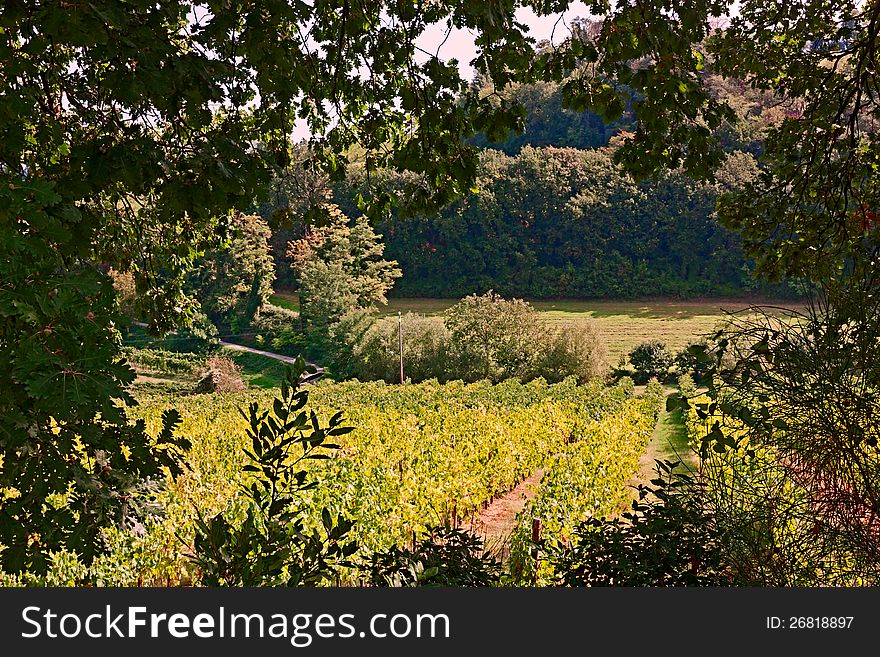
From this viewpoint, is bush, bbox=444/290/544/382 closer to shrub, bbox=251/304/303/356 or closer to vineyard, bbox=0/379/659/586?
shrub, bbox=251/304/303/356

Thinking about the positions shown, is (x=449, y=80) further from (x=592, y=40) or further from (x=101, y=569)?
(x=101, y=569)

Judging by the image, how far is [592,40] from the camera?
165 inches

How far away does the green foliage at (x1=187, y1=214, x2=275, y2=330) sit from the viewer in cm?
5150

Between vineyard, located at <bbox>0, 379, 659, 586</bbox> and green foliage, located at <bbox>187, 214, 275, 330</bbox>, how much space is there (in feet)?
99.9

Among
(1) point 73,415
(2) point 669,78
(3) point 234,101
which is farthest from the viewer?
(3) point 234,101

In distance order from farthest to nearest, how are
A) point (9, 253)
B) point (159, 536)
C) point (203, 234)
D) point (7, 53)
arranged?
point (159, 536) < point (203, 234) < point (7, 53) < point (9, 253)

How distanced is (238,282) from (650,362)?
28.5 m

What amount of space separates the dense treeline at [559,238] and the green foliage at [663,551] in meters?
59.7

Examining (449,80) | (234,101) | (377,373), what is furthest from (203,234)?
(377,373)

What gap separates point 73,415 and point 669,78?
2.94 m

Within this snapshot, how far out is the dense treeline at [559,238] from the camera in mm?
63719

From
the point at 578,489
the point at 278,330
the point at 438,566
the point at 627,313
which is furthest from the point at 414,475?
the point at 627,313

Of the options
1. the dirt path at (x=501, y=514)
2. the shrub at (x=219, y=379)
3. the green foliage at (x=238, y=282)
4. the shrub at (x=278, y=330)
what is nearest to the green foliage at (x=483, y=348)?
the shrub at (x=219, y=379)

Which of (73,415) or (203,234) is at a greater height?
(203,234)
